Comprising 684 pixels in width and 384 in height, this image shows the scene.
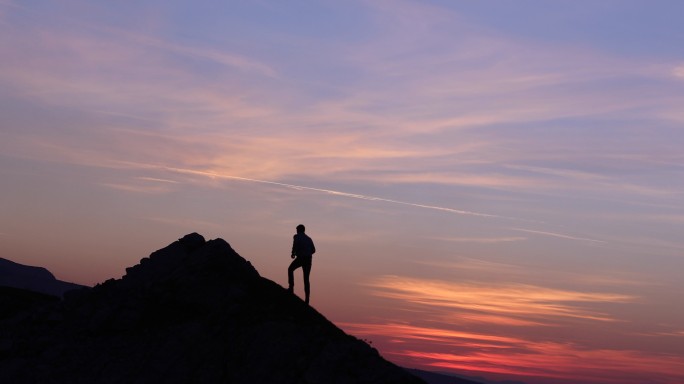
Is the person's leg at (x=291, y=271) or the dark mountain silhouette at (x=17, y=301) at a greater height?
the person's leg at (x=291, y=271)

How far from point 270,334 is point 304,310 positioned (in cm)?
259

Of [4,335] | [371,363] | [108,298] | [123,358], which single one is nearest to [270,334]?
[371,363]

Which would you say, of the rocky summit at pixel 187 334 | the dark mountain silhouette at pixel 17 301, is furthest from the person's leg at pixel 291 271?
the dark mountain silhouette at pixel 17 301

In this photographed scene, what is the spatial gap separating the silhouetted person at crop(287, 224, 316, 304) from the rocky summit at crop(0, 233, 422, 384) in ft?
2.62

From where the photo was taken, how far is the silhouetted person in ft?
87.7

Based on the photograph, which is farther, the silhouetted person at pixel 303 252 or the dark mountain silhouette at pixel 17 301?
the dark mountain silhouette at pixel 17 301

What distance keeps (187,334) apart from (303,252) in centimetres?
480

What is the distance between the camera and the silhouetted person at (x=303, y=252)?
26.7 meters

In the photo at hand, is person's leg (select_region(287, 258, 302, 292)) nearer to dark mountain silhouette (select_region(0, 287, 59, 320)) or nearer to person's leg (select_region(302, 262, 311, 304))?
person's leg (select_region(302, 262, 311, 304))

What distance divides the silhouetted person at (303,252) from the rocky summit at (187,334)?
0.80 metres

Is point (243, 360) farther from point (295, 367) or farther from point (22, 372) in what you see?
point (22, 372)

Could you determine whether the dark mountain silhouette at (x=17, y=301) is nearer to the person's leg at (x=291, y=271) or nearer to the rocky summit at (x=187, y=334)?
the rocky summit at (x=187, y=334)

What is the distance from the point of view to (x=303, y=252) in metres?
26.8

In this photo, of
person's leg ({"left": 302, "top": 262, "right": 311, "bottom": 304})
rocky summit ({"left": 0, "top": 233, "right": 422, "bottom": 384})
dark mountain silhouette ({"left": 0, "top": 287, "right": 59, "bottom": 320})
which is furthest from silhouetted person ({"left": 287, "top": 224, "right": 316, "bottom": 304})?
dark mountain silhouette ({"left": 0, "top": 287, "right": 59, "bottom": 320})
